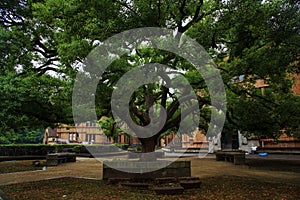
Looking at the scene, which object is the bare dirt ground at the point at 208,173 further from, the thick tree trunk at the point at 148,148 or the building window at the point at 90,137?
the building window at the point at 90,137

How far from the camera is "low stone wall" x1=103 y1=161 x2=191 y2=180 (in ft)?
30.2

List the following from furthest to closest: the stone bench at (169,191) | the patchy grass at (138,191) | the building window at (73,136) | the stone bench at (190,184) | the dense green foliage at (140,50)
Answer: the building window at (73,136), the stone bench at (190,184), the dense green foliage at (140,50), the stone bench at (169,191), the patchy grass at (138,191)

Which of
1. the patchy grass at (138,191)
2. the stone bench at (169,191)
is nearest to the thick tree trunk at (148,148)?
the patchy grass at (138,191)

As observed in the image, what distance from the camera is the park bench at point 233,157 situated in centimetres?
1555

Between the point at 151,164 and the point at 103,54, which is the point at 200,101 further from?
A: the point at 103,54

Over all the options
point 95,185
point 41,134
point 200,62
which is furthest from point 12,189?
point 41,134

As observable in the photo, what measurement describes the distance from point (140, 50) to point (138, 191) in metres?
6.45

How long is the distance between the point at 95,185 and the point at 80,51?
191 inches

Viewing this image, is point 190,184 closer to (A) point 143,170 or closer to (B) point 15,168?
(A) point 143,170

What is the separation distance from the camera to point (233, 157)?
16578mm

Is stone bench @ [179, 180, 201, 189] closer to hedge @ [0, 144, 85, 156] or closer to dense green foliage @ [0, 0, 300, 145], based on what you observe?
dense green foliage @ [0, 0, 300, 145]

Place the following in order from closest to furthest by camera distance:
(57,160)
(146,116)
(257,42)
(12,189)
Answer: (12,189)
(257,42)
(146,116)
(57,160)

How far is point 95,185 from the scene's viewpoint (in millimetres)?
8547

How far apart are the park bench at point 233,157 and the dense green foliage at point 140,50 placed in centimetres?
364
